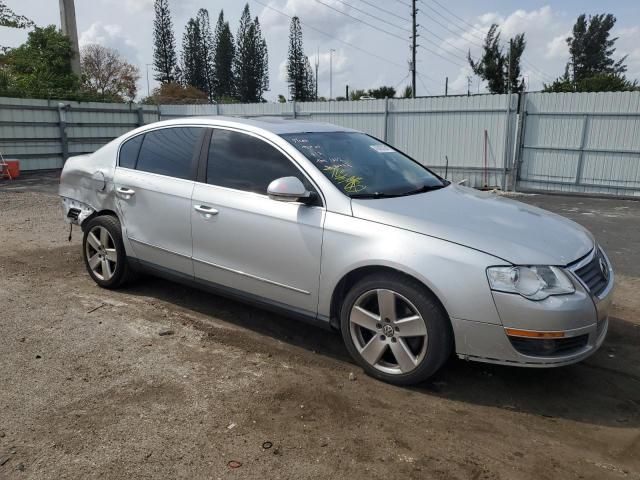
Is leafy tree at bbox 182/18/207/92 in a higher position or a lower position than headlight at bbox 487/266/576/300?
higher

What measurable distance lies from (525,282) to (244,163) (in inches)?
86.2

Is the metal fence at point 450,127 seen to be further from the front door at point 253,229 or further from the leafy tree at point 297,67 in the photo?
the leafy tree at point 297,67

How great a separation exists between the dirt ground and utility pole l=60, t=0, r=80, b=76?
22509mm

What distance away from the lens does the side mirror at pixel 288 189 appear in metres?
3.44

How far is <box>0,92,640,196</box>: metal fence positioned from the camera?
42.5 ft

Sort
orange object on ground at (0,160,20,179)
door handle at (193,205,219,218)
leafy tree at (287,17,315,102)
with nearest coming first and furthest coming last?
door handle at (193,205,219,218), orange object on ground at (0,160,20,179), leafy tree at (287,17,315,102)

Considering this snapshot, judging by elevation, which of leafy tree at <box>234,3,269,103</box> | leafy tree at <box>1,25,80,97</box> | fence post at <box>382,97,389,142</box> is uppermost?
leafy tree at <box>234,3,269,103</box>

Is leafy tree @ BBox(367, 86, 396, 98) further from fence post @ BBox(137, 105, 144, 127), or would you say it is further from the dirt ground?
the dirt ground

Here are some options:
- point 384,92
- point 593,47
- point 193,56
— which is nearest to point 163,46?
point 193,56

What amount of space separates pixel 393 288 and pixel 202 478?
4.83 feet

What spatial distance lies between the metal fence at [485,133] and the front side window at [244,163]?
9163mm

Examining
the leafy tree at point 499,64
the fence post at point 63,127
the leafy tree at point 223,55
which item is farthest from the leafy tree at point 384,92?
the fence post at point 63,127

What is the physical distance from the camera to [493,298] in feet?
9.50

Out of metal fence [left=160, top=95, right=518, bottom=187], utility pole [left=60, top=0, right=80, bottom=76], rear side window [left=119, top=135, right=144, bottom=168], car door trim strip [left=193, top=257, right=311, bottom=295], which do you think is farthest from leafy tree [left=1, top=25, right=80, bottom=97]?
car door trim strip [left=193, top=257, right=311, bottom=295]
